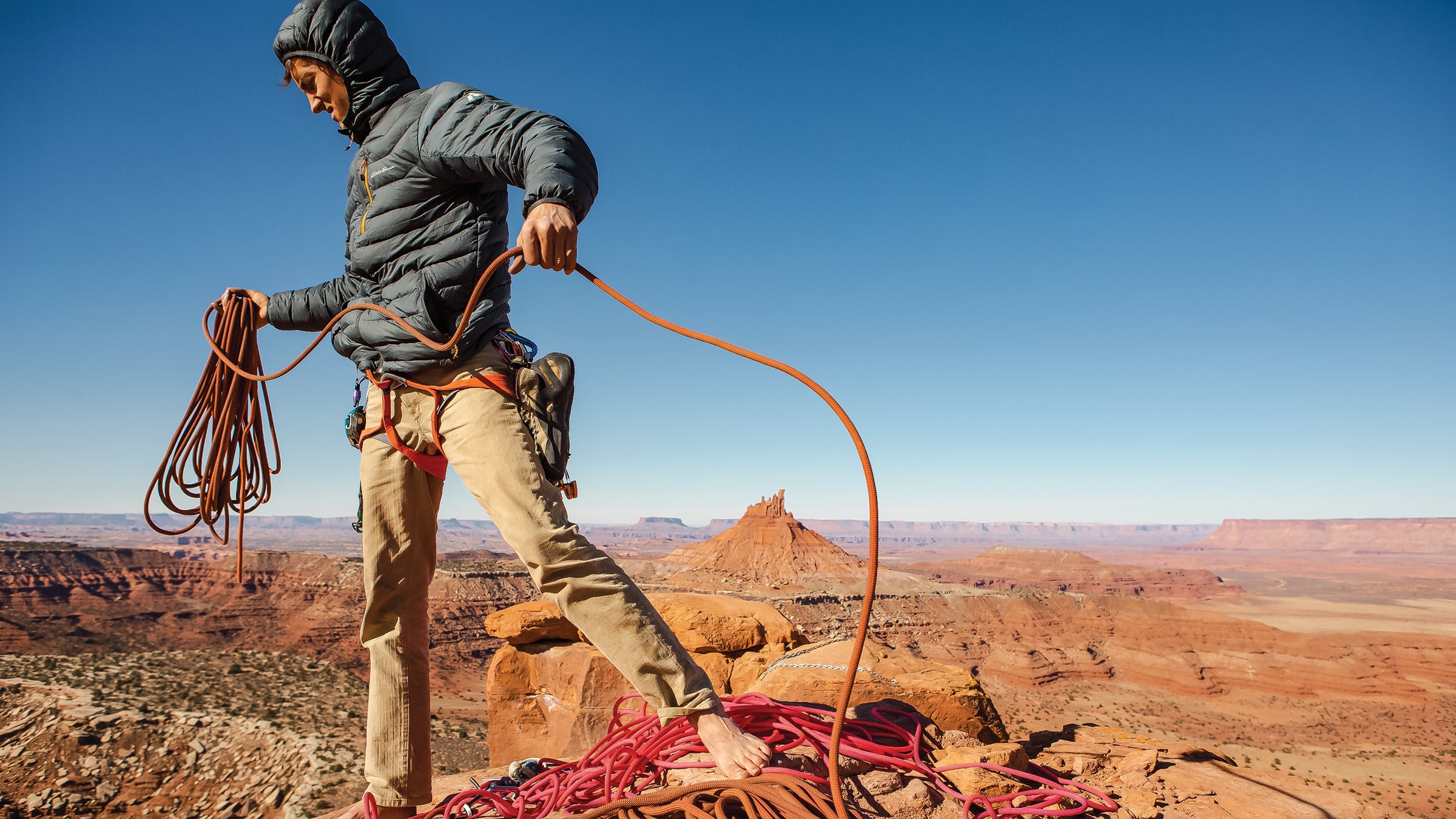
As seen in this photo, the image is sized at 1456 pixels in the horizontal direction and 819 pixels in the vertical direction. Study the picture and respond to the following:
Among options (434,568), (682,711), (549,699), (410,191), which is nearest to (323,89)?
(410,191)

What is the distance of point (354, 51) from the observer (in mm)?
1943

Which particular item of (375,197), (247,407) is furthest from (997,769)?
(247,407)

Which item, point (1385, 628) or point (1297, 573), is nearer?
point (1385, 628)

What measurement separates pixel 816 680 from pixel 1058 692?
3851 cm

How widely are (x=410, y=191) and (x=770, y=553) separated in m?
63.6

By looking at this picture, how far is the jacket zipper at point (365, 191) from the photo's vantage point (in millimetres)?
1934

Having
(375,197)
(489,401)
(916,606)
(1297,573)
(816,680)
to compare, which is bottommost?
(1297,573)

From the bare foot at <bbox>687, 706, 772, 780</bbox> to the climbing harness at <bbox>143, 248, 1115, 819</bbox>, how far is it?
1.3 inches

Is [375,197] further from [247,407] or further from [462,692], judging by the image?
[462,692]

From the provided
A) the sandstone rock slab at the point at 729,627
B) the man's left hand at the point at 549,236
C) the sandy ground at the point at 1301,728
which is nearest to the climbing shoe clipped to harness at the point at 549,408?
the man's left hand at the point at 549,236

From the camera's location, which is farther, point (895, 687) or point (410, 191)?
point (895, 687)

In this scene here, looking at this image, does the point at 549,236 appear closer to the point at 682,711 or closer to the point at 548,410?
the point at 548,410

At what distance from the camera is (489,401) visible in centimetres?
179

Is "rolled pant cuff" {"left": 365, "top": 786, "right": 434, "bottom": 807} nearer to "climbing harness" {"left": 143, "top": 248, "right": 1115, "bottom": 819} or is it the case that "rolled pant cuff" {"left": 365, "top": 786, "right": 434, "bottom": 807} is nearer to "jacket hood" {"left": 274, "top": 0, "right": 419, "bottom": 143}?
"climbing harness" {"left": 143, "top": 248, "right": 1115, "bottom": 819}
